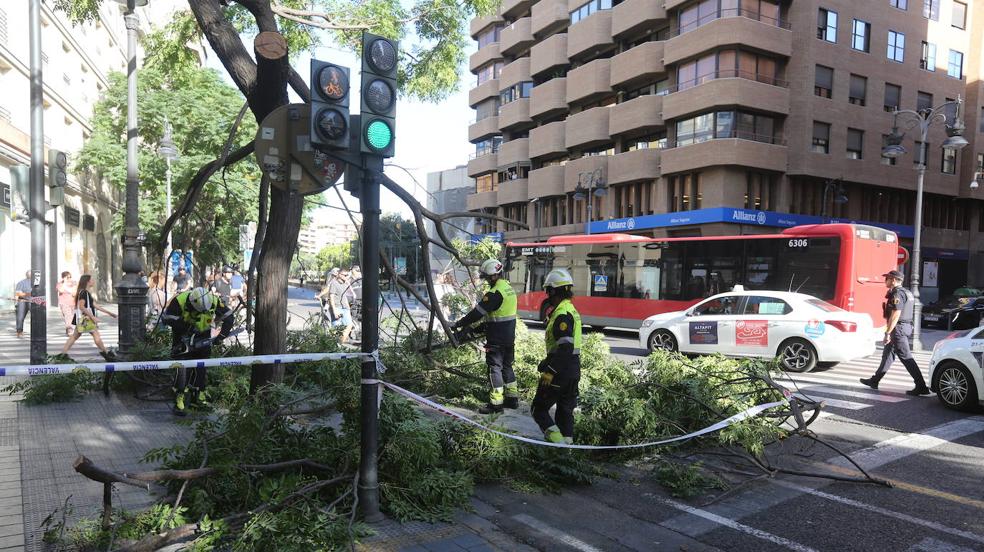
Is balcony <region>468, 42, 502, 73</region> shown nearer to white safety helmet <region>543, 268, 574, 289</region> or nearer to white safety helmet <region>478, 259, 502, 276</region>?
white safety helmet <region>478, 259, 502, 276</region>

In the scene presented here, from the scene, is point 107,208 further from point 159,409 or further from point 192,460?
point 192,460

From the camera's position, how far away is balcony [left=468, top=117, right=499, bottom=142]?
49.1 meters

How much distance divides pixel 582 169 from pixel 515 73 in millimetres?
11781

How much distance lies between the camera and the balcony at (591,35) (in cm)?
3716

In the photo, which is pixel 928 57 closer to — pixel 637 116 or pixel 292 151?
pixel 637 116

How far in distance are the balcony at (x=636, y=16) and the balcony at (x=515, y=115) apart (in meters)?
9.74

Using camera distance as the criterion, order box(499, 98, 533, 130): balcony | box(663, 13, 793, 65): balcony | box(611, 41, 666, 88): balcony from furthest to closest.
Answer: box(499, 98, 533, 130): balcony → box(611, 41, 666, 88): balcony → box(663, 13, 793, 65): balcony

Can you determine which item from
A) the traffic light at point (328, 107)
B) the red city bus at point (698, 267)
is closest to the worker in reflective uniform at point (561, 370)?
the traffic light at point (328, 107)

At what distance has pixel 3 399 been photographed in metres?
7.75

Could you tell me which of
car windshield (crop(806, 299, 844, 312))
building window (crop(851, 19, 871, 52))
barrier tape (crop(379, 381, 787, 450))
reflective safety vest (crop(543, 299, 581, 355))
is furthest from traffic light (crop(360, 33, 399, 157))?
building window (crop(851, 19, 871, 52))

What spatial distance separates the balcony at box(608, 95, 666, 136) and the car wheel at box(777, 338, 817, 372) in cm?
2359

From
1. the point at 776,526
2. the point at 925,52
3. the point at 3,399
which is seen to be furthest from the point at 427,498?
the point at 925,52

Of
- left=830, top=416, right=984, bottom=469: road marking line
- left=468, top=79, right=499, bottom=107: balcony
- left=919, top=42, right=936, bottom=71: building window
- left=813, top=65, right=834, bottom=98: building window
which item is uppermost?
left=468, top=79, right=499, bottom=107: balcony

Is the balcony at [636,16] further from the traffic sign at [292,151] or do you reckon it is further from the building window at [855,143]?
the traffic sign at [292,151]
